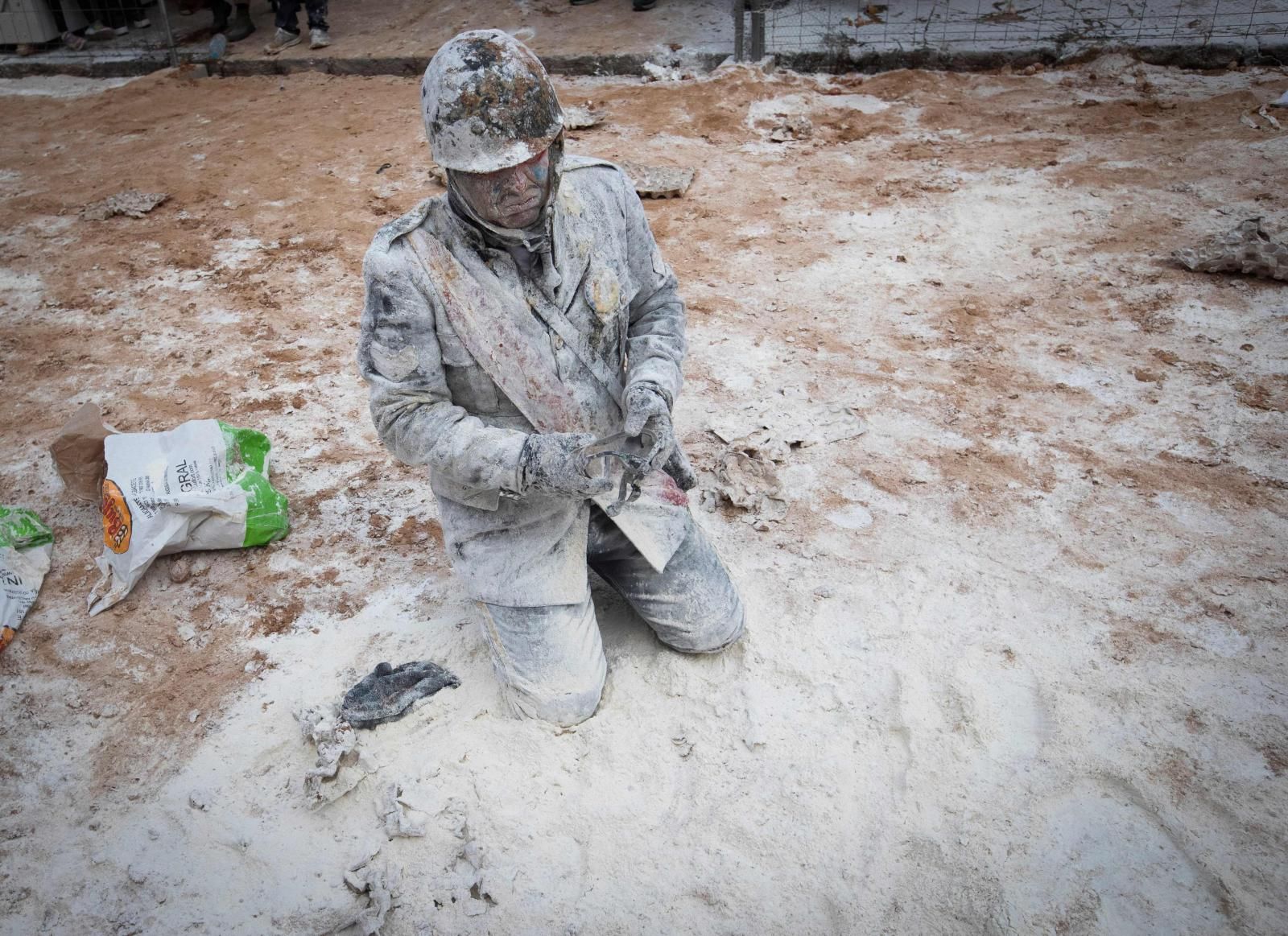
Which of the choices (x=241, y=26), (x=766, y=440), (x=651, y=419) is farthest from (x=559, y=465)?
(x=241, y=26)

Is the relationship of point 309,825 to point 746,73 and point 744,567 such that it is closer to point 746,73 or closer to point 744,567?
point 744,567

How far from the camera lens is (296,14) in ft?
31.8

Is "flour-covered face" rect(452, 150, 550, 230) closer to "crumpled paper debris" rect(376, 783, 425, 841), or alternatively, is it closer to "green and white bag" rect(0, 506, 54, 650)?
"crumpled paper debris" rect(376, 783, 425, 841)

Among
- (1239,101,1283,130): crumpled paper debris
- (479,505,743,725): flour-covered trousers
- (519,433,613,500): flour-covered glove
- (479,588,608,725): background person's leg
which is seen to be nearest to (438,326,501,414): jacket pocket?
(519,433,613,500): flour-covered glove

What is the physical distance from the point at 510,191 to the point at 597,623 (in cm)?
142

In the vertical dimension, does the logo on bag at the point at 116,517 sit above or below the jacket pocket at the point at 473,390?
below

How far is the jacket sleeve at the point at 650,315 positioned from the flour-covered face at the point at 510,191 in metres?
0.43

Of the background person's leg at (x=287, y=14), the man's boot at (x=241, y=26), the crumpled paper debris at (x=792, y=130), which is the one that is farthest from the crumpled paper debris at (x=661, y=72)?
the man's boot at (x=241, y=26)

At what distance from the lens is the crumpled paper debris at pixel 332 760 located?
2.63m

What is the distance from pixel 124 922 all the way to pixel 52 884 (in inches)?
10.4

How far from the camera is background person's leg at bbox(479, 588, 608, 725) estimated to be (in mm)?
2820

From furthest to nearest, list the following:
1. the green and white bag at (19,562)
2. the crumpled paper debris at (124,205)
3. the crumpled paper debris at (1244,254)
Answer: the crumpled paper debris at (124,205) < the crumpled paper debris at (1244,254) < the green and white bag at (19,562)

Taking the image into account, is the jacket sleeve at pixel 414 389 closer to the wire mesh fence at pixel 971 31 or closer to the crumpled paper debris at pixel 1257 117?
the crumpled paper debris at pixel 1257 117

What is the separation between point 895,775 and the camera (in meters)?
2.65
